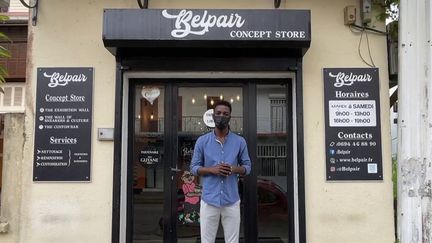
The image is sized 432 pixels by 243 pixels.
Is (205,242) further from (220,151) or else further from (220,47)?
(220,47)

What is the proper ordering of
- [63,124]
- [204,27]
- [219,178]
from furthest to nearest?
1. [63,124]
2. [204,27]
3. [219,178]

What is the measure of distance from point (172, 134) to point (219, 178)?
1395 mm

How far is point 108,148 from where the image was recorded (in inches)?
234

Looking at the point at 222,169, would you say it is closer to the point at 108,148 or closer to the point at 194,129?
the point at 194,129

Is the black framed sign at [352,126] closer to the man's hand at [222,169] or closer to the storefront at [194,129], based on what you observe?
the storefront at [194,129]

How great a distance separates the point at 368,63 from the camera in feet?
20.0

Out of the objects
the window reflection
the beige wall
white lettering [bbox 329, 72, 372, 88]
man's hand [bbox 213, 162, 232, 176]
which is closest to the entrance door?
the window reflection

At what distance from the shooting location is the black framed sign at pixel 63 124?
5895mm

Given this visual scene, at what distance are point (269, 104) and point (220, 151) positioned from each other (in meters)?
1.42

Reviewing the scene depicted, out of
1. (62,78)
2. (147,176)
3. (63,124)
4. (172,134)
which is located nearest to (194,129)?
(172,134)

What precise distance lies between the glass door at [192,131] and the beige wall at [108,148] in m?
0.89

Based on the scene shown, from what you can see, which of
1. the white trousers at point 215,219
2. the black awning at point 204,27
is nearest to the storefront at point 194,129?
the black awning at point 204,27

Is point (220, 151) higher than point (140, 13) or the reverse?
the reverse

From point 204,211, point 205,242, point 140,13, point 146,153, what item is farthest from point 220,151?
point 140,13
